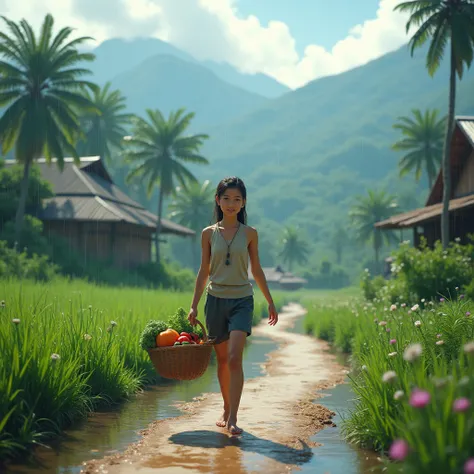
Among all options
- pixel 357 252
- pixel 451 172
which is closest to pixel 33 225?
pixel 451 172

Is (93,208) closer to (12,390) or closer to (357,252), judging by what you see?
(12,390)

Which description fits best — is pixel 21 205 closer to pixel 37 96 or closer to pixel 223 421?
pixel 37 96

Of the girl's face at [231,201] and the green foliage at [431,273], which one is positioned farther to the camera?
the green foliage at [431,273]

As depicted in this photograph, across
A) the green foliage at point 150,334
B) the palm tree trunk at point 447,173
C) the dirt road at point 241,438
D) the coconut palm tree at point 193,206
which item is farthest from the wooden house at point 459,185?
the coconut palm tree at point 193,206

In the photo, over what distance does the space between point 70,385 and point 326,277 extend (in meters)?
123

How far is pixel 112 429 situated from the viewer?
6.27 m

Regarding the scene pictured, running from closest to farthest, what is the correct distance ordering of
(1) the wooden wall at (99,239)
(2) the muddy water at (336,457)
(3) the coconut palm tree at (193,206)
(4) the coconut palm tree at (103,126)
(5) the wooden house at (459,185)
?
(2) the muddy water at (336,457)
(5) the wooden house at (459,185)
(1) the wooden wall at (99,239)
(4) the coconut palm tree at (103,126)
(3) the coconut palm tree at (193,206)

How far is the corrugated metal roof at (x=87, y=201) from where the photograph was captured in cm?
3574

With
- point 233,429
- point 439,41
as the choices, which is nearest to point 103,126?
point 439,41

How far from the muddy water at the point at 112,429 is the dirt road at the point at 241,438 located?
0.15m

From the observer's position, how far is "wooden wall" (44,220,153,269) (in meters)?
36.9

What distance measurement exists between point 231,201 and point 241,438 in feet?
6.95

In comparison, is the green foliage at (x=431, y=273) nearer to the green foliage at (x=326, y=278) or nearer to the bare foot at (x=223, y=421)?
Result: the bare foot at (x=223, y=421)

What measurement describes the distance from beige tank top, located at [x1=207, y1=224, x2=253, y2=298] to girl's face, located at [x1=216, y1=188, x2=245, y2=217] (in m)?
0.19
